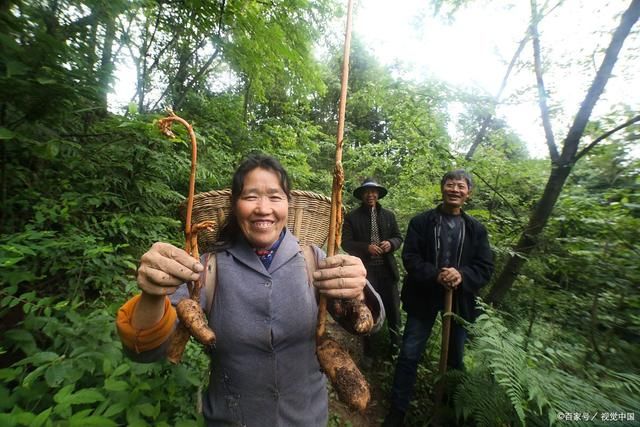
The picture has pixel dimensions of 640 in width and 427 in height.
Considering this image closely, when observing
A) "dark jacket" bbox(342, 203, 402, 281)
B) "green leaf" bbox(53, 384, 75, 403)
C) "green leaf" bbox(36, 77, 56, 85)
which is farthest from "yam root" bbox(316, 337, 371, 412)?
"dark jacket" bbox(342, 203, 402, 281)

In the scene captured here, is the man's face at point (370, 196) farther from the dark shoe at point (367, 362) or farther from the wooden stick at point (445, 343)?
the dark shoe at point (367, 362)

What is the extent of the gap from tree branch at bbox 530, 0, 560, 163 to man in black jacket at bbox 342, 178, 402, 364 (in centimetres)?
228

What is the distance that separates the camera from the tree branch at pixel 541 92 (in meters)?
3.72

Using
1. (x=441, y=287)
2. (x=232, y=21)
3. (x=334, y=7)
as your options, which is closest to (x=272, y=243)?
(x=441, y=287)

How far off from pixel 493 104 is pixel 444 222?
2.48 metres

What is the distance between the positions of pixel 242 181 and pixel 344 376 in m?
1.07

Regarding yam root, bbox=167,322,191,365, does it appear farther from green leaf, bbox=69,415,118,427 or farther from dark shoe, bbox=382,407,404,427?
dark shoe, bbox=382,407,404,427

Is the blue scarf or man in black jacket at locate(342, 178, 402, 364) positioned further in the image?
man in black jacket at locate(342, 178, 402, 364)

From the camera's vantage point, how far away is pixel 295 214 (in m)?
1.66

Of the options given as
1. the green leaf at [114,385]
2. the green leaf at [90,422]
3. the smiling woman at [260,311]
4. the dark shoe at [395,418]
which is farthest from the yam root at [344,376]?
the dark shoe at [395,418]

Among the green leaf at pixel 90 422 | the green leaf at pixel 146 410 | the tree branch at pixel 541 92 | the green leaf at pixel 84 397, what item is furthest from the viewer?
the tree branch at pixel 541 92

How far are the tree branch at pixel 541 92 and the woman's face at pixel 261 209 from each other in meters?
4.01

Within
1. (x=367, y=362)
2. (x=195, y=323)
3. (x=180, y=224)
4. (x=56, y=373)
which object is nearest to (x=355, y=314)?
(x=195, y=323)

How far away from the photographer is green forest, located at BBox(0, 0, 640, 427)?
1.70 metres
